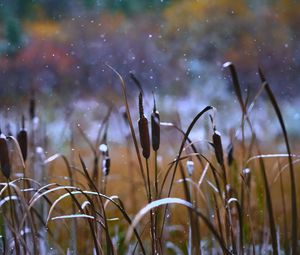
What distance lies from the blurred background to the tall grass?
383 mm

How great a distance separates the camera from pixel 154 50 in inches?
139

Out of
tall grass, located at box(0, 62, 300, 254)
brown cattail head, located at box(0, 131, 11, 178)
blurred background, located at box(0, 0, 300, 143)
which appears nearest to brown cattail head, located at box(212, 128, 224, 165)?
tall grass, located at box(0, 62, 300, 254)

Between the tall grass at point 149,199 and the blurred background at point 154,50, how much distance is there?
38cm

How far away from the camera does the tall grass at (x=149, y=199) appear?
2.07 ft

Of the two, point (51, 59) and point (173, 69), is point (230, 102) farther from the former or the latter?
point (51, 59)

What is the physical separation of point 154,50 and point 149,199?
9.58 ft

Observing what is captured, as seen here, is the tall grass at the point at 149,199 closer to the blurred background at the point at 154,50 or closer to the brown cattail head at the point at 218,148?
the brown cattail head at the point at 218,148

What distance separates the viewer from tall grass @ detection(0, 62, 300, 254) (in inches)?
24.9

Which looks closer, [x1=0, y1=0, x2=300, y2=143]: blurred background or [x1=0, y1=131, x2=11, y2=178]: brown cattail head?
[x1=0, y1=131, x2=11, y2=178]: brown cattail head

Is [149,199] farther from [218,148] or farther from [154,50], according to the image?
[154,50]

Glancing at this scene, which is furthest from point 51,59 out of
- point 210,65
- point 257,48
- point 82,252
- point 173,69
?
point 82,252

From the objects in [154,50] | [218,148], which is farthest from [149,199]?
[154,50]

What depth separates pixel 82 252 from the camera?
49.0 inches

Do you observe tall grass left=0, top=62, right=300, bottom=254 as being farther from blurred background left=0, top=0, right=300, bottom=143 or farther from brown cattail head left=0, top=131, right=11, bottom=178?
blurred background left=0, top=0, right=300, bottom=143
